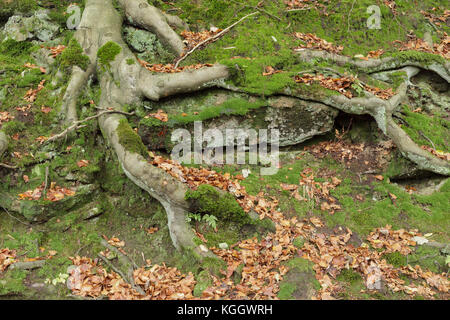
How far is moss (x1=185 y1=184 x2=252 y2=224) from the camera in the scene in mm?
5566

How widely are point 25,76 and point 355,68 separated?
720 cm

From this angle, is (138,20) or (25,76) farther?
(138,20)

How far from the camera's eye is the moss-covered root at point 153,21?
792cm

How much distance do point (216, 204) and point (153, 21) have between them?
189 inches

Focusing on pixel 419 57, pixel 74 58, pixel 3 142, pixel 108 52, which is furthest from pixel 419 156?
pixel 3 142

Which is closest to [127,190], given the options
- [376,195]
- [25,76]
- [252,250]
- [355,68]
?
[252,250]

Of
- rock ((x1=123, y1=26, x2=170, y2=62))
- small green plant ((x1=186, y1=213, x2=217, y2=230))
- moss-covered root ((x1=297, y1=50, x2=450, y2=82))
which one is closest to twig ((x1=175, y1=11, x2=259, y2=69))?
rock ((x1=123, y1=26, x2=170, y2=62))

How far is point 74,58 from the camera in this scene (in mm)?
7238

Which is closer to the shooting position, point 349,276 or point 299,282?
point 299,282

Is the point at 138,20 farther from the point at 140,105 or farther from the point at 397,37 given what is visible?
the point at 397,37

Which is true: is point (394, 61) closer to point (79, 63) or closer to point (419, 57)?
point (419, 57)

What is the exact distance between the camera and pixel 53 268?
541cm

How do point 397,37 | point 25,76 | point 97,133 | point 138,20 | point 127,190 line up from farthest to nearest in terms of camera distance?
point 397,37 < point 138,20 < point 25,76 < point 97,133 < point 127,190

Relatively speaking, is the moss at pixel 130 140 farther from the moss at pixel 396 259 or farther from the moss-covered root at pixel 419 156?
the moss-covered root at pixel 419 156
